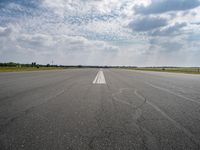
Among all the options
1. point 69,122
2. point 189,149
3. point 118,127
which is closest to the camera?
point 189,149

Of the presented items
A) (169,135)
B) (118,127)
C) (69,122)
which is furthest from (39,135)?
(169,135)

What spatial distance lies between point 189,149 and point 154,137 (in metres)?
0.64

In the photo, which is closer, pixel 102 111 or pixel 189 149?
pixel 189 149

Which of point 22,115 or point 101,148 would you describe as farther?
point 22,115

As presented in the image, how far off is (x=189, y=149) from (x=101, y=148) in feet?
4.58

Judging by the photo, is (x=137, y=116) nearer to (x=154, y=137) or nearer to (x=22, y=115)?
(x=154, y=137)

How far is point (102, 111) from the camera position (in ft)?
17.1

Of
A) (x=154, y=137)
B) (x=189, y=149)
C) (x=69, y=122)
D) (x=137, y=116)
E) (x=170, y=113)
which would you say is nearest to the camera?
(x=189, y=149)

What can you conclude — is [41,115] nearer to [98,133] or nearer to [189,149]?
[98,133]

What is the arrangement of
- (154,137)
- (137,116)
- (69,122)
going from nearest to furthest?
1. (154,137)
2. (69,122)
3. (137,116)

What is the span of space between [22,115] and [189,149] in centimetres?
396

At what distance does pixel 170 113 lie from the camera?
5090mm

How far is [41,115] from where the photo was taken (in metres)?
4.75

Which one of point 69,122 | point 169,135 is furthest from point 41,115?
point 169,135
